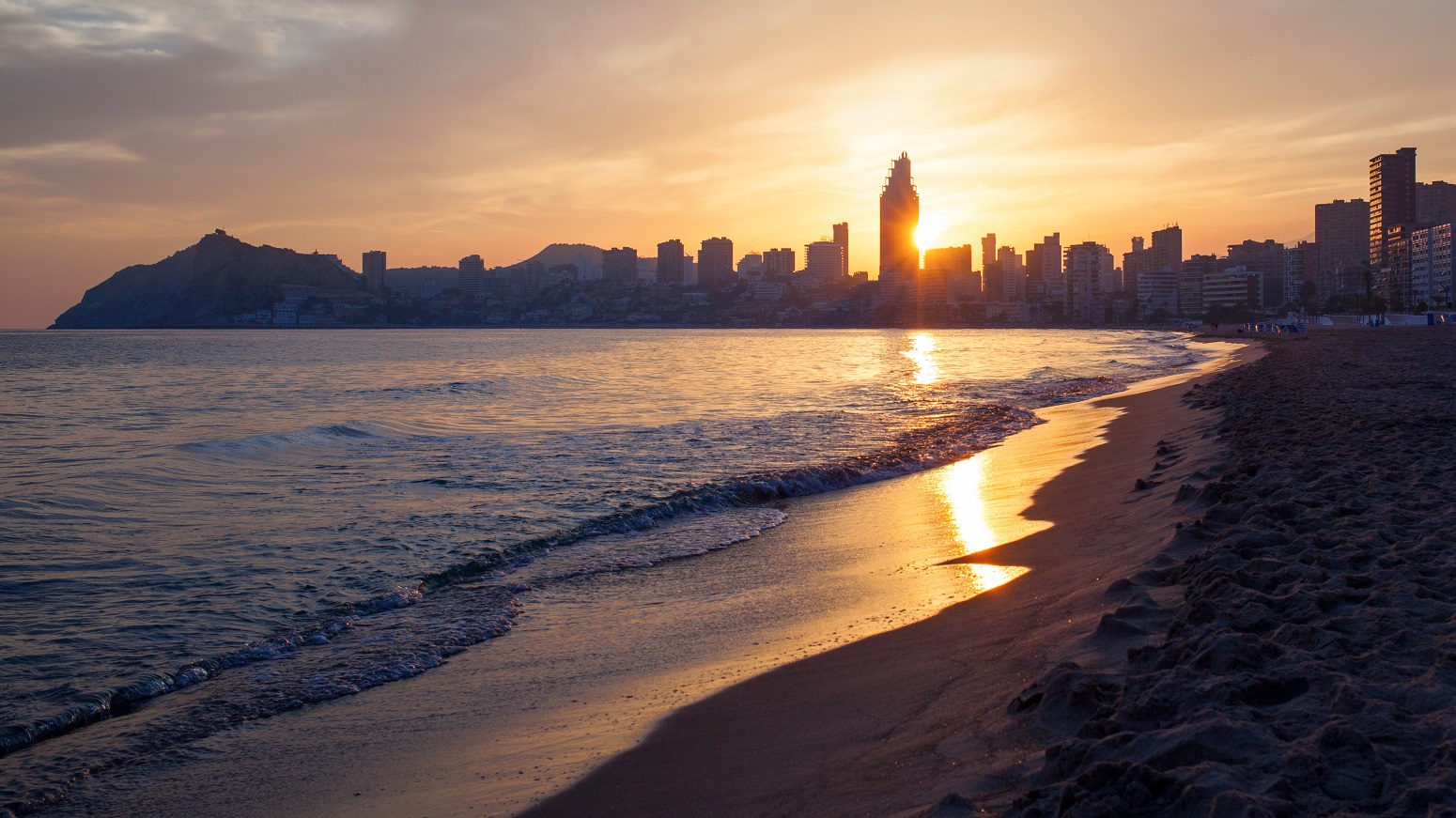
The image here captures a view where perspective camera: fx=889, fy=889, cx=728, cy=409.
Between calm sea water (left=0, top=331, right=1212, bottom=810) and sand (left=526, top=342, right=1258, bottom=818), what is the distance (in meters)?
2.35

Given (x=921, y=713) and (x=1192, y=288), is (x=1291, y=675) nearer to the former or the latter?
(x=921, y=713)

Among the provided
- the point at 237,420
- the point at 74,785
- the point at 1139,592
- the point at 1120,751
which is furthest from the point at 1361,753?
the point at 237,420

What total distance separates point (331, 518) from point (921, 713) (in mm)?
7826

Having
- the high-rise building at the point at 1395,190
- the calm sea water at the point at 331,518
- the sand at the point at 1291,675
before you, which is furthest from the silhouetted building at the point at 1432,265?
the sand at the point at 1291,675

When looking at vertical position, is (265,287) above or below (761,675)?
above

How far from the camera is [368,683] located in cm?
528

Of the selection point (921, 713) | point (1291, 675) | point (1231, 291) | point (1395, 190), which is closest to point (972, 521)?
point (921, 713)

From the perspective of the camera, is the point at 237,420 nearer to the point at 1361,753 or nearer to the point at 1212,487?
the point at 1212,487

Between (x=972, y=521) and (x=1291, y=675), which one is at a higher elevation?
(x=1291, y=675)

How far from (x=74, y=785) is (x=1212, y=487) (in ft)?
24.7

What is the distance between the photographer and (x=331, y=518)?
385 inches

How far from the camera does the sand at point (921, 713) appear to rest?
10.7ft

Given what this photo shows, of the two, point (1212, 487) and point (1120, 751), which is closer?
point (1120, 751)

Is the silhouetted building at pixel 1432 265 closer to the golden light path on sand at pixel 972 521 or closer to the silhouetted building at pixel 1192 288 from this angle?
the silhouetted building at pixel 1192 288
